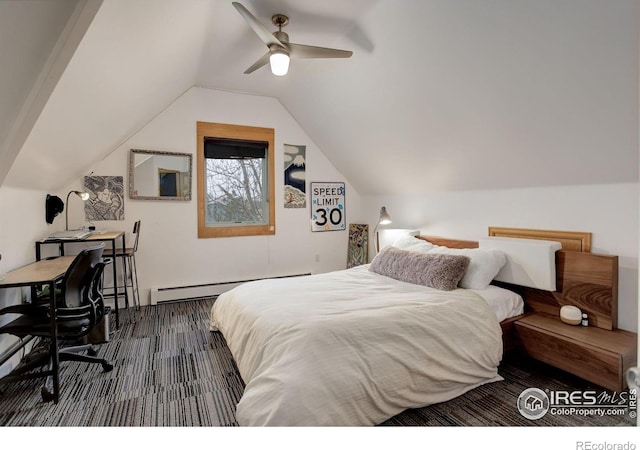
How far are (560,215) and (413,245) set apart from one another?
4.36 ft

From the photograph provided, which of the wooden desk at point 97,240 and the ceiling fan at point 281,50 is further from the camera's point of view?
the wooden desk at point 97,240

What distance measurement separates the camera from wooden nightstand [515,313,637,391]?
1979 mm

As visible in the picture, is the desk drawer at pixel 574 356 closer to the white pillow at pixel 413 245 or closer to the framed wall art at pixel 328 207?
the white pillow at pixel 413 245

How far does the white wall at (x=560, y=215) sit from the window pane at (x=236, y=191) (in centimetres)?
222

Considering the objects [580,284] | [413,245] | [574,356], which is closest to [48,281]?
[413,245]

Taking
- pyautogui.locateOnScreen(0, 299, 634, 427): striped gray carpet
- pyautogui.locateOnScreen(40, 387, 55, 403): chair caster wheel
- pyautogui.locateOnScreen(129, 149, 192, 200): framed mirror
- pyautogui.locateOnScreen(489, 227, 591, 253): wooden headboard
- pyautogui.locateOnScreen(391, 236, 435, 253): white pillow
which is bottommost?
pyautogui.locateOnScreen(0, 299, 634, 427): striped gray carpet

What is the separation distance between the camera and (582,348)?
83.2 inches

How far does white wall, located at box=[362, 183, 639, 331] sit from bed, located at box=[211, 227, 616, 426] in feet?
0.99

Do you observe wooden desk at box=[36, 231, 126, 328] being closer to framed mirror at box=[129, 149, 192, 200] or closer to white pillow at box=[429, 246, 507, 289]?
framed mirror at box=[129, 149, 192, 200]

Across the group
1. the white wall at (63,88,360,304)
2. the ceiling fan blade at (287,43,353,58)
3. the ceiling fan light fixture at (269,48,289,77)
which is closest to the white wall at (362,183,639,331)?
the white wall at (63,88,360,304)

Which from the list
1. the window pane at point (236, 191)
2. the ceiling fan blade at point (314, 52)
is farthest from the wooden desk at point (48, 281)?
the ceiling fan blade at point (314, 52)

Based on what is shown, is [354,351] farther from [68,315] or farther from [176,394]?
[68,315]

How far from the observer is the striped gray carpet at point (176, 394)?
1.87m

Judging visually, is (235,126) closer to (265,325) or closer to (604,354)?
(265,325)
